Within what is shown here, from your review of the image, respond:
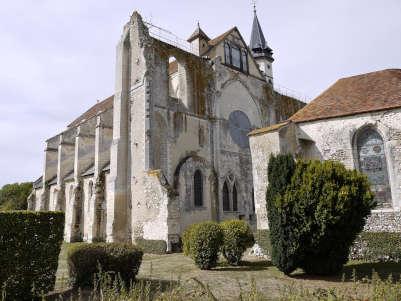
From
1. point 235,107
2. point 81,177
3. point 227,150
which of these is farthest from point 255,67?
point 81,177

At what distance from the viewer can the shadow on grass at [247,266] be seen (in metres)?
12.1

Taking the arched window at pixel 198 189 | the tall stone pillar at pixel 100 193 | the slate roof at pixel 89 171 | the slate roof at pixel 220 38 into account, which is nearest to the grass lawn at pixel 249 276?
the arched window at pixel 198 189

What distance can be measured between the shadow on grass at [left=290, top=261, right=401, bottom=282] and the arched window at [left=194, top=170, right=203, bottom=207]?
1153 centimetres

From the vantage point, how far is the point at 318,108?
1617 centimetres

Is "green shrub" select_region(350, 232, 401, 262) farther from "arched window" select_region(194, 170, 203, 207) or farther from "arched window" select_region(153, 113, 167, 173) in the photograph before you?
"arched window" select_region(153, 113, 167, 173)

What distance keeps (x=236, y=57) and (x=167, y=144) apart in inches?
470

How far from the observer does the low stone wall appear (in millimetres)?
13032

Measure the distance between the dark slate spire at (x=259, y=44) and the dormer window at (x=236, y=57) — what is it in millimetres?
13698

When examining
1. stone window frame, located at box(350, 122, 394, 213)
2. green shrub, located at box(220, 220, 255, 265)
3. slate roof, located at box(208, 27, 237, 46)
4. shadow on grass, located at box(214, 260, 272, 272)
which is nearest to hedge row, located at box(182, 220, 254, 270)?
green shrub, located at box(220, 220, 255, 265)

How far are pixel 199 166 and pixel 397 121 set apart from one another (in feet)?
41.7

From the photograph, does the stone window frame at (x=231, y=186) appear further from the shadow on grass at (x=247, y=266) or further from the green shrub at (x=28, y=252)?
the green shrub at (x=28, y=252)

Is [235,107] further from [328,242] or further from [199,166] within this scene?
[328,242]

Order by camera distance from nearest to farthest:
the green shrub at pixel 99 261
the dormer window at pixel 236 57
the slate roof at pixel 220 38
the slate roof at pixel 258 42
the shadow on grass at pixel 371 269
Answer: the green shrub at pixel 99 261 < the shadow on grass at pixel 371 269 < the slate roof at pixel 220 38 < the dormer window at pixel 236 57 < the slate roof at pixel 258 42

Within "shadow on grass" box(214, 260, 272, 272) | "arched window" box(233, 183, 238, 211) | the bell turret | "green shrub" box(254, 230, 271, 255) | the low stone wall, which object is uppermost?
the bell turret
